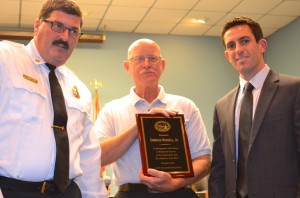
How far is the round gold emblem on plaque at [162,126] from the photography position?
278cm

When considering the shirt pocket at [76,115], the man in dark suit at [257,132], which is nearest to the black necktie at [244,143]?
the man in dark suit at [257,132]

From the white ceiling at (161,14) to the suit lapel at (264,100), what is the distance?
422 cm

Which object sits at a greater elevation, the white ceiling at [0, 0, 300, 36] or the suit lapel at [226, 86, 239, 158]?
the white ceiling at [0, 0, 300, 36]

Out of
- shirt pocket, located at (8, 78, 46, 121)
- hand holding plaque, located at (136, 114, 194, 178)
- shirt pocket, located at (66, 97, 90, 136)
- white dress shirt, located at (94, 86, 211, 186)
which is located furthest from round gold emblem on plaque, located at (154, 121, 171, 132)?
shirt pocket, located at (8, 78, 46, 121)

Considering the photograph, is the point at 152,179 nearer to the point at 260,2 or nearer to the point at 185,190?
the point at 185,190

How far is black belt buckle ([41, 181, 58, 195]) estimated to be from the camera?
210 centimetres

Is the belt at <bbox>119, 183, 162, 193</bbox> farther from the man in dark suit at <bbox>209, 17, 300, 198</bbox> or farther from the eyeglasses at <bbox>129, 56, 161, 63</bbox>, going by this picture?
the eyeglasses at <bbox>129, 56, 161, 63</bbox>

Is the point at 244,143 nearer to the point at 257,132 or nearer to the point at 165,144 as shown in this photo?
the point at 257,132

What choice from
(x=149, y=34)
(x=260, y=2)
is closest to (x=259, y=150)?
(x=260, y=2)

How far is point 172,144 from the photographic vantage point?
2775 mm

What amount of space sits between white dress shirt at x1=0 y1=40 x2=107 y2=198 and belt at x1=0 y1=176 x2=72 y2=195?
0.02 metres

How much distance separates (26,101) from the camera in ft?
7.14

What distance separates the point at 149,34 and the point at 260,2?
2299 millimetres

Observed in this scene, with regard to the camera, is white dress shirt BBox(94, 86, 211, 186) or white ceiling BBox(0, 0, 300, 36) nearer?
white dress shirt BBox(94, 86, 211, 186)
